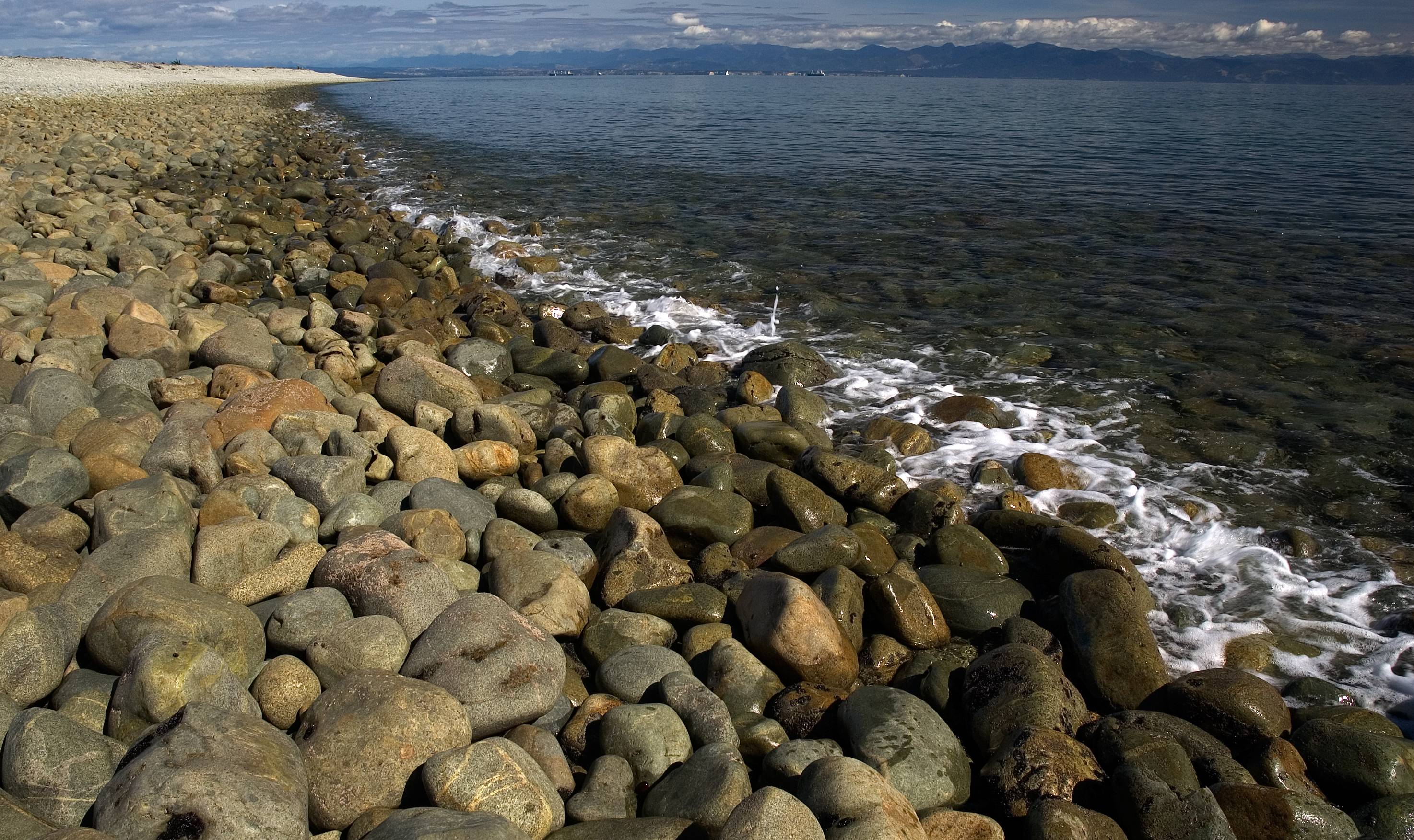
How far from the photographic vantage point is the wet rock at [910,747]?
400 centimetres

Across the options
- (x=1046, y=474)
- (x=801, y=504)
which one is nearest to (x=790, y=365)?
(x=1046, y=474)

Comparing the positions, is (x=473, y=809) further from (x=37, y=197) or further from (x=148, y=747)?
(x=37, y=197)

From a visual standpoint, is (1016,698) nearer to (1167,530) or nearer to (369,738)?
(369,738)

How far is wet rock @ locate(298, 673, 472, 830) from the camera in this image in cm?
351

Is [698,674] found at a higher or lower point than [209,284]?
lower

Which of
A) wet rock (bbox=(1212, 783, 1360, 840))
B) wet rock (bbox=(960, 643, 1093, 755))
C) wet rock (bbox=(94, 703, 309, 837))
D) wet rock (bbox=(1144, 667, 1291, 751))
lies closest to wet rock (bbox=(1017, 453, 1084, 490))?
wet rock (bbox=(1144, 667, 1291, 751))

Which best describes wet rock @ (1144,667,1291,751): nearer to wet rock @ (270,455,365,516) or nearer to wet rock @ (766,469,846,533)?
wet rock @ (766,469,846,533)

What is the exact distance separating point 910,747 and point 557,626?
6.85 feet

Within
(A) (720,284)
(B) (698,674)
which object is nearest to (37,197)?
(A) (720,284)

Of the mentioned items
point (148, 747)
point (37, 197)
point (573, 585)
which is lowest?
point (573, 585)

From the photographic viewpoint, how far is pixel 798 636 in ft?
15.9

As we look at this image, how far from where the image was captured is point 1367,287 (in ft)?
43.5

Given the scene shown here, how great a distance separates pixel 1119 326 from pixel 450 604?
1007 centimetres

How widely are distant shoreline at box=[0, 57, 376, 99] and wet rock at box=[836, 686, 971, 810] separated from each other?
55.4 meters
